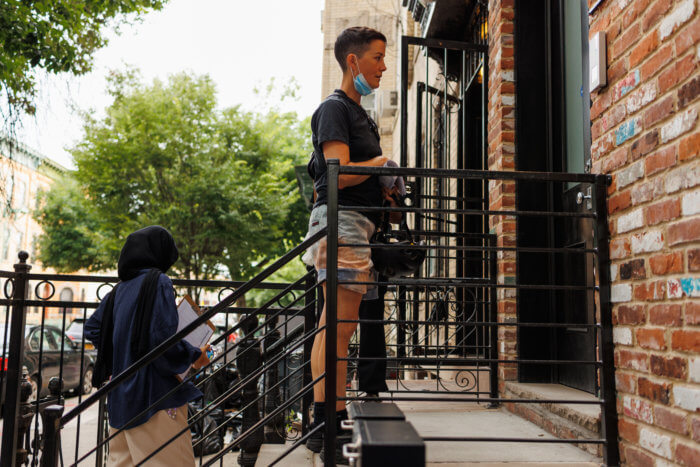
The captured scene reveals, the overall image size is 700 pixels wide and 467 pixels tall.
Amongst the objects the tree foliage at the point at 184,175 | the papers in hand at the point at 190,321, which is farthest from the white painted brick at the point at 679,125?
the tree foliage at the point at 184,175

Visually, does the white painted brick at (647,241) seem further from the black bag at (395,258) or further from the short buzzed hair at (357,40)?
the short buzzed hair at (357,40)

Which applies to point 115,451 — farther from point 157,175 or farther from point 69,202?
point 69,202

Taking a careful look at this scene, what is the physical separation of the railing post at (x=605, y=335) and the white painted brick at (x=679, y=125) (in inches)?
17.7

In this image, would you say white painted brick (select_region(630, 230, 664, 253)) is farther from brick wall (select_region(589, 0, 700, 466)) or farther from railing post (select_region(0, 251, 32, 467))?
railing post (select_region(0, 251, 32, 467))

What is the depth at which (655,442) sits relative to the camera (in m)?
2.14

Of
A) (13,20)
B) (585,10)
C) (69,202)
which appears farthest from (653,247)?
(69,202)

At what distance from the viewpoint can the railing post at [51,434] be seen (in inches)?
99.7

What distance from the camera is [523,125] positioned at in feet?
13.8

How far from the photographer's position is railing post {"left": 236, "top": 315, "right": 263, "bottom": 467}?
151 inches

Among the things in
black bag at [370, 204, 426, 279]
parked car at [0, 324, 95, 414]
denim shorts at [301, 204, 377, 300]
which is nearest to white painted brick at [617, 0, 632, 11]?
black bag at [370, 204, 426, 279]

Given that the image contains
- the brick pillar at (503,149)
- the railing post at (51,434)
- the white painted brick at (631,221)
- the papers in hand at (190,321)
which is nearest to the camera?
the white painted brick at (631,221)

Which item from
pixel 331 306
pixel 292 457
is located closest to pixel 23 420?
pixel 292 457

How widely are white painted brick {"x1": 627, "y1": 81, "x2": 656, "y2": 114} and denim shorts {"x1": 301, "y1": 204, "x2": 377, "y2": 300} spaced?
1.25m

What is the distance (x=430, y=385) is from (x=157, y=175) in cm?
1208
